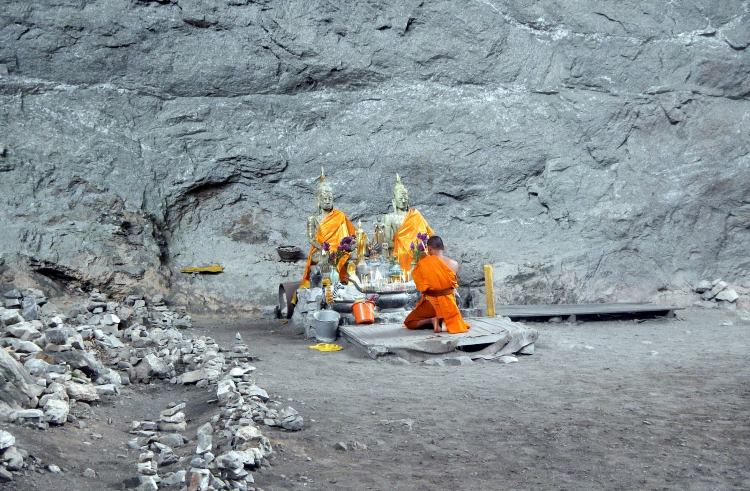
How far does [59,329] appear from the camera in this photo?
20.4 ft

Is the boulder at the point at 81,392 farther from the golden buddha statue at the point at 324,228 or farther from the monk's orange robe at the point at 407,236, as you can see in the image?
the monk's orange robe at the point at 407,236

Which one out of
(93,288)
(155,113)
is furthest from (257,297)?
(155,113)

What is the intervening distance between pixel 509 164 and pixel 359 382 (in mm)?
7695

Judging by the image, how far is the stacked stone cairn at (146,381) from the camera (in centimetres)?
380

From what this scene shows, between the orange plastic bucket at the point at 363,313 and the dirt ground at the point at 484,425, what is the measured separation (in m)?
1.11

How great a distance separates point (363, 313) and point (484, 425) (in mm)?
4227

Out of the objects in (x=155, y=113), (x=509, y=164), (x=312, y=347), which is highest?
(x=155, y=113)

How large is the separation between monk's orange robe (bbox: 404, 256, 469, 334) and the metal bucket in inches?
46.6

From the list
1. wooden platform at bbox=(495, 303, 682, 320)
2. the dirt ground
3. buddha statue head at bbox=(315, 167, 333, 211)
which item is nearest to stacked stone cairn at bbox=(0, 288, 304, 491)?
the dirt ground

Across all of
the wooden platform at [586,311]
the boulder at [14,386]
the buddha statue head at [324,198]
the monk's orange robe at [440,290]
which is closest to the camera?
the boulder at [14,386]

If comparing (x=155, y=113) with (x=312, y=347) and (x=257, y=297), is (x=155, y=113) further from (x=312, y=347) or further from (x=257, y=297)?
(x=312, y=347)

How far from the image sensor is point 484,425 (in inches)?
197

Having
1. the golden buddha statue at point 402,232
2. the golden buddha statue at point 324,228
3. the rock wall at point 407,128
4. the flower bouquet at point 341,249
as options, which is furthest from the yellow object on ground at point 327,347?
the rock wall at point 407,128

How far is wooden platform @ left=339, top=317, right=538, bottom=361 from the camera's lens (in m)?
7.66
